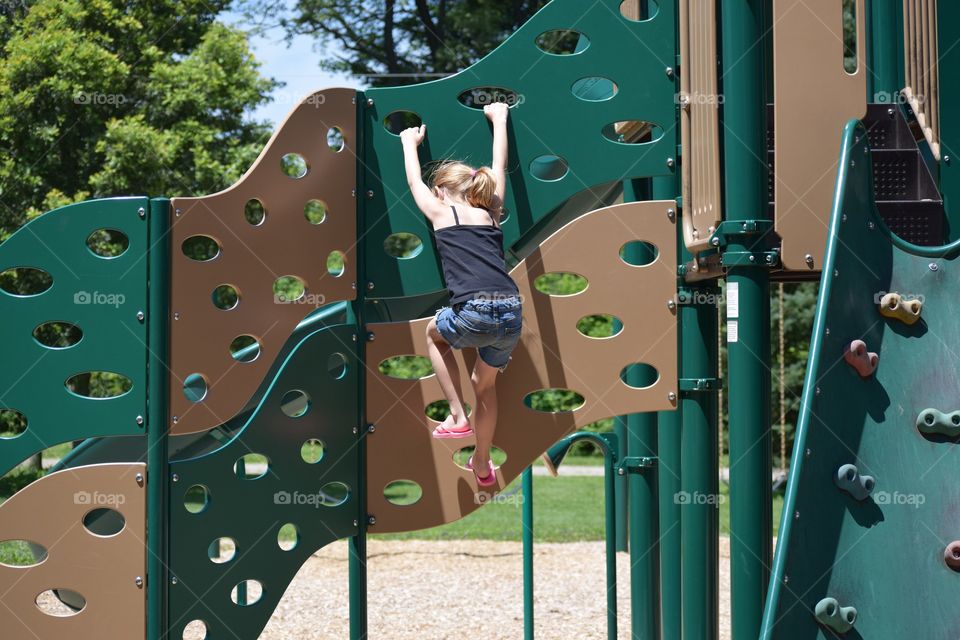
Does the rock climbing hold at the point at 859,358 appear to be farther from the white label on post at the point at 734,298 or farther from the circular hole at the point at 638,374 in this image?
the circular hole at the point at 638,374

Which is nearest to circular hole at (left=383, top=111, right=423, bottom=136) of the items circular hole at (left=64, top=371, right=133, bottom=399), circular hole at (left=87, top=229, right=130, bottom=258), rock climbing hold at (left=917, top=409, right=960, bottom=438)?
rock climbing hold at (left=917, top=409, right=960, bottom=438)

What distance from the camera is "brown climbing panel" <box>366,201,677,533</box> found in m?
3.98

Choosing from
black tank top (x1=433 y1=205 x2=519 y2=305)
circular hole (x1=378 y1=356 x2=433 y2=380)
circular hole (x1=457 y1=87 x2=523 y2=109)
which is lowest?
circular hole (x1=378 y1=356 x2=433 y2=380)

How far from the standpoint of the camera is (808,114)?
3.66 meters

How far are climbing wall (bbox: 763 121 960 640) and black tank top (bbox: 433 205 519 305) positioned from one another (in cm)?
115

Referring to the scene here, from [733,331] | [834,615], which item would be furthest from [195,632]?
[834,615]

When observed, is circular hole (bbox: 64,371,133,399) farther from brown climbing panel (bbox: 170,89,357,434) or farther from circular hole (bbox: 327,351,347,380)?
brown climbing panel (bbox: 170,89,357,434)

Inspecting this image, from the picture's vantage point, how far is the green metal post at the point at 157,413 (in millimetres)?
3479

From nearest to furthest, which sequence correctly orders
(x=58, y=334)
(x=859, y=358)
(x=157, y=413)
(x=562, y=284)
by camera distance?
(x=859, y=358) → (x=157, y=413) → (x=58, y=334) → (x=562, y=284)

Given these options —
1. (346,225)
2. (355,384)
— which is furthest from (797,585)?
(346,225)

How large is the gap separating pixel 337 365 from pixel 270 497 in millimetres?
570

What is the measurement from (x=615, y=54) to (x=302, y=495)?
2.13 m

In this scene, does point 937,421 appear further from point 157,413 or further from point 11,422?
point 11,422

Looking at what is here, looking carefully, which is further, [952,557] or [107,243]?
[107,243]
